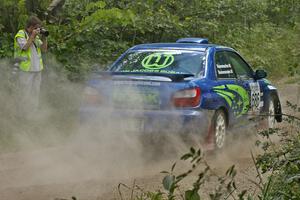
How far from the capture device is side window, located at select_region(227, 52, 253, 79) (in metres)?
9.68

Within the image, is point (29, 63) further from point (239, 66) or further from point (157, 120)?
point (157, 120)

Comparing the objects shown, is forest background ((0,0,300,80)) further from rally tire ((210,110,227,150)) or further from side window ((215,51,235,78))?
rally tire ((210,110,227,150))

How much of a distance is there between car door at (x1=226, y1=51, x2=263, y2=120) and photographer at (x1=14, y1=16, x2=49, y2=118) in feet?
11.2

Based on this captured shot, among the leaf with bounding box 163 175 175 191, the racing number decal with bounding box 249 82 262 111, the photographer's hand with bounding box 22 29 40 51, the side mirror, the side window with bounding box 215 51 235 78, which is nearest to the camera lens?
the leaf with bounding box 163 175 175 191

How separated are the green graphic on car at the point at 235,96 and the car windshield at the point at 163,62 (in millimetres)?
439

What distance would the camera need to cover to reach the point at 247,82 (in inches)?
379

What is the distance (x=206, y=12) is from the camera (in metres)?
17.1

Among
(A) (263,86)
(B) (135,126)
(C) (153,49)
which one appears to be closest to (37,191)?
(B) (135,126)

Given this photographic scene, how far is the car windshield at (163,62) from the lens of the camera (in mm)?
8545

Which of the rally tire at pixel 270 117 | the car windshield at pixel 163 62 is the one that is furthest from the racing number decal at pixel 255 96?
the car windshield at pixel 163 62

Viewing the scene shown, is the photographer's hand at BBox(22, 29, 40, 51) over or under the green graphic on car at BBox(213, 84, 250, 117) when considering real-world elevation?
over

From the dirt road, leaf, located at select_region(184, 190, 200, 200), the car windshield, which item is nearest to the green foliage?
leaf, located at select_region(184, 190, 200, 200)

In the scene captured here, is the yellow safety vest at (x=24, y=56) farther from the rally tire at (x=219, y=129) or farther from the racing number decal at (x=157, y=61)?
the rally tire at (x=219, y=129)

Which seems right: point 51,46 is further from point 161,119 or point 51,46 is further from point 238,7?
point 238,7
